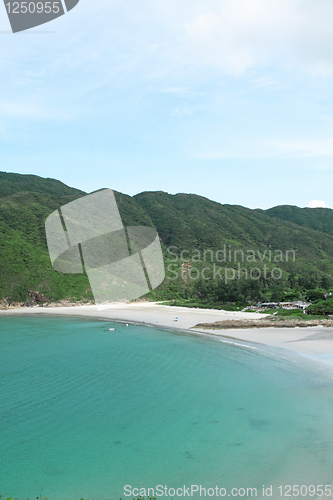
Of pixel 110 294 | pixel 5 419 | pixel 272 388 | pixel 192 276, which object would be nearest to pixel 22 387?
pixel 5 419

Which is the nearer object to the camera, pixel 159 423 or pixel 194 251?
pixel 159 423

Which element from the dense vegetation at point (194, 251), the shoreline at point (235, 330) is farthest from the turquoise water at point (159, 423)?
the dense vegetation at point (194, 251)

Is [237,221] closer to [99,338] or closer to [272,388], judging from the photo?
[99,338]

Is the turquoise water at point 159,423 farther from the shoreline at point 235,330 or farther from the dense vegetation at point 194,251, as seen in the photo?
the dense vegetation at point 194,251

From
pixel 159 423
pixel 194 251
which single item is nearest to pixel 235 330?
pixel 159 423

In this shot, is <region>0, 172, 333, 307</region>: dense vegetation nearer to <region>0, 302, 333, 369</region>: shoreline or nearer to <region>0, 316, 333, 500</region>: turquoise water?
<region>0, 302, 333, 369</region>: shoreline

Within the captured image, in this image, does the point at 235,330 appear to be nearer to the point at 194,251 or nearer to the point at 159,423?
the point at 159,423
